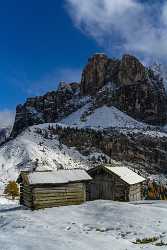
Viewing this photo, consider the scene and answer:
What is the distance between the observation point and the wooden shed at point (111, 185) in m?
46.4

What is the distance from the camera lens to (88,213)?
3275 centimetres

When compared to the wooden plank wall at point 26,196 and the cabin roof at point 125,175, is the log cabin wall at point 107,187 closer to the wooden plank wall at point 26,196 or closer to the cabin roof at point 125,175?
the cabin roof at point 125,175

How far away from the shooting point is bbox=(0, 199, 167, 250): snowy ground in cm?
2223

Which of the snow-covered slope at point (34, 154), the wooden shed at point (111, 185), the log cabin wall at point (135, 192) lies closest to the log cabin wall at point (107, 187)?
the wooden shed at point (111, 185)

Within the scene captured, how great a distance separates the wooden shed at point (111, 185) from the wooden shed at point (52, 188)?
234 inches

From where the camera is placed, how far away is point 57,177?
39.8 meters

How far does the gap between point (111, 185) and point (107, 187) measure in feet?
2.00

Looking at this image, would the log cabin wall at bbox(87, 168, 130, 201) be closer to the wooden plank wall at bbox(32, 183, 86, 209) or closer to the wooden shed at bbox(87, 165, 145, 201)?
the wooden shed at bbox(87, 165, 145, 201)

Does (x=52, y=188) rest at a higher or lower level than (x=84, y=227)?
higher

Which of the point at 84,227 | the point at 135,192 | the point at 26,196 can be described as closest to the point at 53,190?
the point at 26,196

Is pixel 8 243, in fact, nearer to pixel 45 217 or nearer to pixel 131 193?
pixel 45 217

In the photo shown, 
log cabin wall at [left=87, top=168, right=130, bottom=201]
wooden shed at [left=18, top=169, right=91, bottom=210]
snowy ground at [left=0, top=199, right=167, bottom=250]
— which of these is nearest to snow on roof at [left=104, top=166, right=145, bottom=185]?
log cabin wall at [left=87, top=168, right=130, bottom=201]

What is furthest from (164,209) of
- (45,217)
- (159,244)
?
(159,244)

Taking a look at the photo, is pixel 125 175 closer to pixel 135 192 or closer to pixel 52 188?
pixel 135 192
